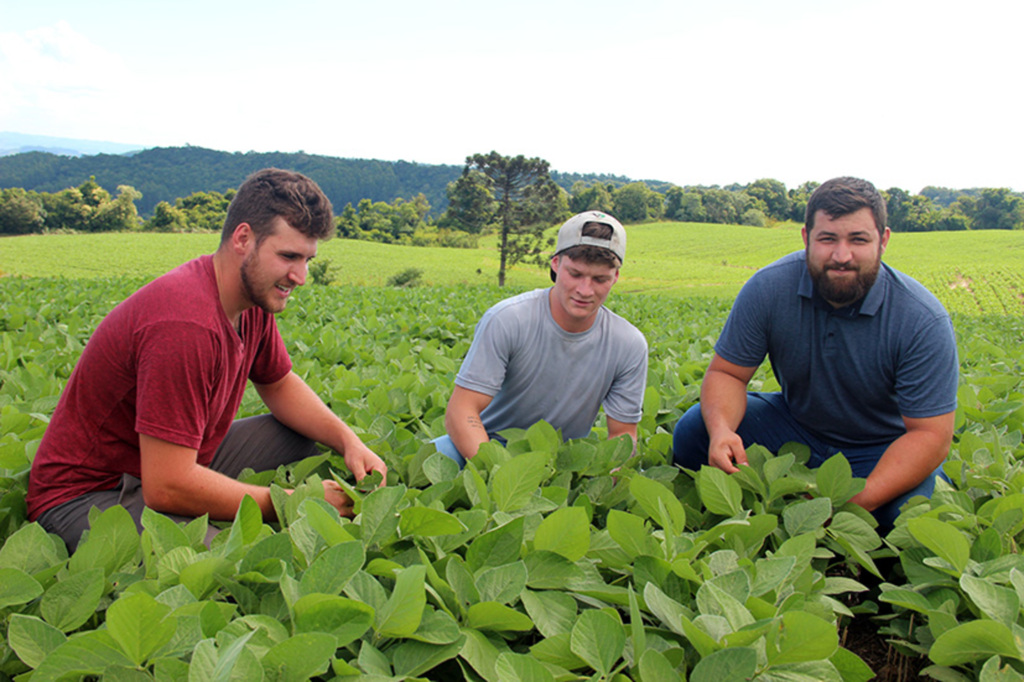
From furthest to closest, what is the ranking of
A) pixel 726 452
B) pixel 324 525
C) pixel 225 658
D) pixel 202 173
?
pixel 202 173, pixel 726 452, pixel 324 525, pixel 225 658

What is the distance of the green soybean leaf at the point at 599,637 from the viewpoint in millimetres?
1080

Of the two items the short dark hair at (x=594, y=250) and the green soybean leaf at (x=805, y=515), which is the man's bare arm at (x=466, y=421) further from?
the green soybean leaf at (x=805, y=515)

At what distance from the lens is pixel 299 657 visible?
941 millimetres

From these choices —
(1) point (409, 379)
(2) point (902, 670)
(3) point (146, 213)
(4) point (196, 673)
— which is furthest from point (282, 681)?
(3) point (146, 213)

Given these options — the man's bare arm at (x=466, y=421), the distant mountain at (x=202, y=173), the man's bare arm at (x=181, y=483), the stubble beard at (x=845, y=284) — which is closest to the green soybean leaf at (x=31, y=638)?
the man's bare arm at (x=181, y=483)

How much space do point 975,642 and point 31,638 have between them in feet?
5.37

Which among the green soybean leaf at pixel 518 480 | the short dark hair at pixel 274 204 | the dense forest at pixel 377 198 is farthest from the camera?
the dense forest at pixel 377 198

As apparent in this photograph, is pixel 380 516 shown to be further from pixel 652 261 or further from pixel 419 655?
pixel 652 261

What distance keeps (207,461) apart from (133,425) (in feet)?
1.21

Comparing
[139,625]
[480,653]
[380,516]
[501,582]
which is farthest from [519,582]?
[139,625]

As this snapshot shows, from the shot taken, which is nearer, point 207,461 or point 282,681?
point 282,681

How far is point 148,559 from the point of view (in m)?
1.32

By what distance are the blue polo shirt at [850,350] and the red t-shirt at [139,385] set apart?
2036mm

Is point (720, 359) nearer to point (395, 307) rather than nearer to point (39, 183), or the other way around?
point (395, 307)
